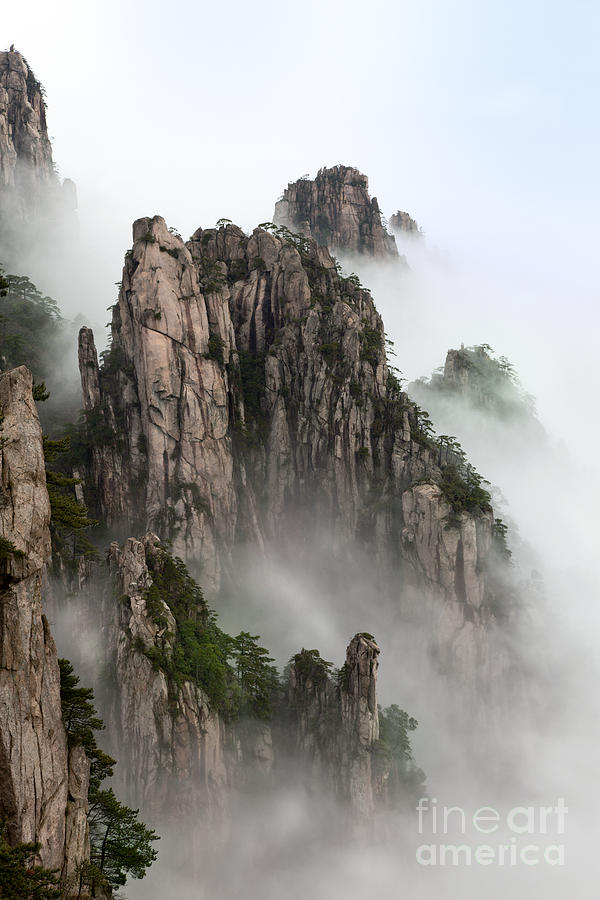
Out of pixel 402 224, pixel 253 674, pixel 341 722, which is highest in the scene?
pixel 402 224

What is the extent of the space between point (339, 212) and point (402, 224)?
1455 inches

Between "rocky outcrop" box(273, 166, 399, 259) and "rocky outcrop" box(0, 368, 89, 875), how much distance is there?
104695 millimetres

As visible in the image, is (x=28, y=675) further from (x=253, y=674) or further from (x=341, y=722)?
(x=341, y=722)

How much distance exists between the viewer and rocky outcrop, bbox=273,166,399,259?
397 feet

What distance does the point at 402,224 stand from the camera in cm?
15338

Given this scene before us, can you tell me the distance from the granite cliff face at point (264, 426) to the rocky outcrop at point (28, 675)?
1590 inches

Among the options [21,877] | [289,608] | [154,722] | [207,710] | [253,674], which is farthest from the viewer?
[289,608]

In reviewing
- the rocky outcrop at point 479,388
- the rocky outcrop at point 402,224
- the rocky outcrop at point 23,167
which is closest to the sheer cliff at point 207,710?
the rocky outcrop at point 479,388

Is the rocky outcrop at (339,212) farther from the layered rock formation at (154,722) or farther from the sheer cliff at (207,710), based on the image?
the layered rock formation at (154,722)

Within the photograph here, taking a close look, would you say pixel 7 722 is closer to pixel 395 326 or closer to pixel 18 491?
pixel 18 491

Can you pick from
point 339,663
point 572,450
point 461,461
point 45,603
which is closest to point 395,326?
point 572,450

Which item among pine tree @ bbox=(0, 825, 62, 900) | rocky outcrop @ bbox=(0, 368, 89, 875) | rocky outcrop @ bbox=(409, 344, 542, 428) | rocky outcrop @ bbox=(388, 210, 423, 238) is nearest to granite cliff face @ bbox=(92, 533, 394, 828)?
rocky outcrop @ bbox=(0, 368, 89, 875)

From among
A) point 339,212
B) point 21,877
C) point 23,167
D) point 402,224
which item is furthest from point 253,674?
point 402,224

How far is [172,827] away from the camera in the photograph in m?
47.4
